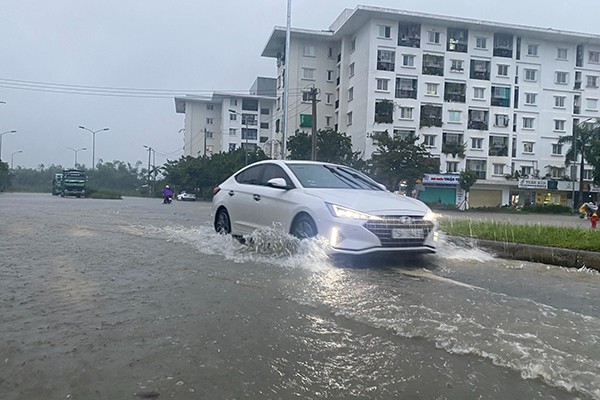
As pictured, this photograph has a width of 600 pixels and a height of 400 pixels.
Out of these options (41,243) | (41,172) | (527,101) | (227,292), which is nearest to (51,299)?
(227,292)

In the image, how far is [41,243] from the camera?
8.10m

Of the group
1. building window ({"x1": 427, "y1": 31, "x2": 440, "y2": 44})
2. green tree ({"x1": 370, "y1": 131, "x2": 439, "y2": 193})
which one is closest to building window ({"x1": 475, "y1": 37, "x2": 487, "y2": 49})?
building window ({"x1": 427, "y1": 31, "x2": 440, "y2": 44})

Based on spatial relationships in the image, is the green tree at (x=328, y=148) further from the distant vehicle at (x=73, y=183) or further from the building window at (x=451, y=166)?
the distant vehicle at (x=73, y=183)

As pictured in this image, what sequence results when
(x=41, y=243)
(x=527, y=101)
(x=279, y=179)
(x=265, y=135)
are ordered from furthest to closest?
(x=265, y=135) → (x=527, y=101) → (x=41, y=243) → (x=279, y=179)

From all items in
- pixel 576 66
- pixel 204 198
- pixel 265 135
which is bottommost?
pixel 204 198

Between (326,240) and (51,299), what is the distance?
3013 millimetres

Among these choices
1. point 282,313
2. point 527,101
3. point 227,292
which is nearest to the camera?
point 282,313

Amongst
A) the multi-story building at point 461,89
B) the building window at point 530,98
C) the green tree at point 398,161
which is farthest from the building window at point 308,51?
the building window at point 530,98

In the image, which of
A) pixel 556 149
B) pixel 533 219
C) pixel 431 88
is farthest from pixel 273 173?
pixel 556 149

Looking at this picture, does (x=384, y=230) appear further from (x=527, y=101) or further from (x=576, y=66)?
(x=576, y=66)

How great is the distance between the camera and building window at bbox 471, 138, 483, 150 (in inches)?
2052

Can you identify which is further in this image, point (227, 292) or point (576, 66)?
point (576, 66)

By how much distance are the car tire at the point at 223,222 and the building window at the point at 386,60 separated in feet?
140

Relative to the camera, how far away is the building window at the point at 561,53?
54469 mm
